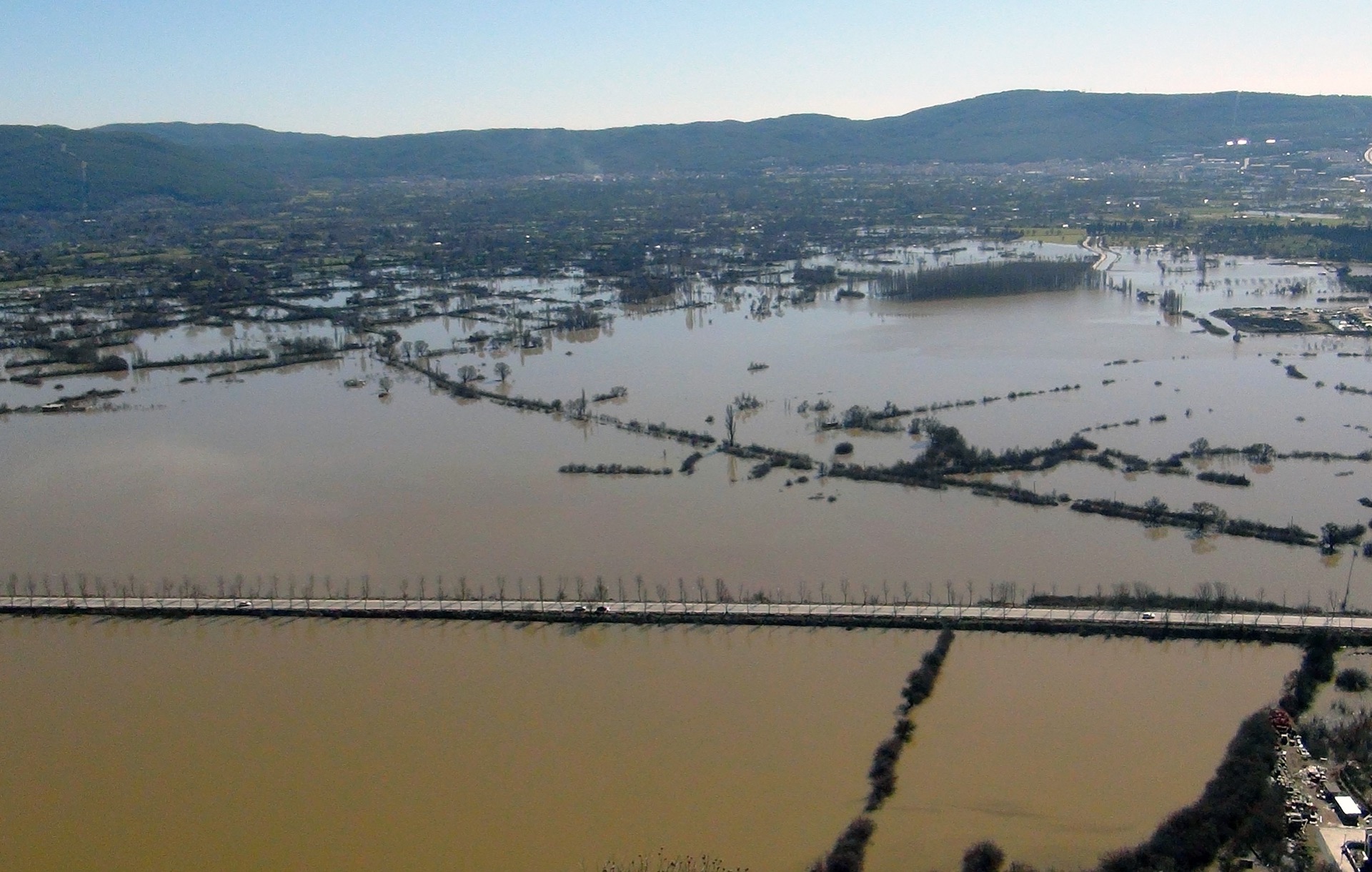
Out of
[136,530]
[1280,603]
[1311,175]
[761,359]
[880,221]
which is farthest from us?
[1311,175]

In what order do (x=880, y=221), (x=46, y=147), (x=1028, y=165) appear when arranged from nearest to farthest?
(x=880, y=221) < (x=46, y=147) < (x=1028, y=165)

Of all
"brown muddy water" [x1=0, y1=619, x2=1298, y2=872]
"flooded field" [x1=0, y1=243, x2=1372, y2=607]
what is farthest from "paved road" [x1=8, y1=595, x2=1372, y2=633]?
"flooded field" [x1=0, y1=243, x2=1372, y2=607]

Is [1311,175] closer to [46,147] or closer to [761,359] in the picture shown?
[761,359]

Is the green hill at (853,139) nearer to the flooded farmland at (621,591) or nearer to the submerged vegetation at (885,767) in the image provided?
the flooded farmland at (621,591)

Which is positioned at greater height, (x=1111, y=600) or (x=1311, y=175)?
(x=1311, y=175)

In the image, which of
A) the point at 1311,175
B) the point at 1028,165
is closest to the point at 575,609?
the point at 1311,175

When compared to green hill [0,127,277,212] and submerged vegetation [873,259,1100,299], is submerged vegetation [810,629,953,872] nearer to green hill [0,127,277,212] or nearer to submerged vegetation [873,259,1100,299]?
submerged vegetation [873,259,1100,299]
